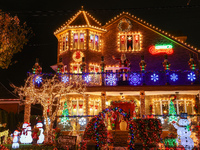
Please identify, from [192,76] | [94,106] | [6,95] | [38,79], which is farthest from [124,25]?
[6,95]

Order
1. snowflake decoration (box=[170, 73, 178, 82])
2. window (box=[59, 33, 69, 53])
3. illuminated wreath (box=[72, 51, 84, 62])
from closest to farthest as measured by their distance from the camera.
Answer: snowflake decoration (box=[170, 73, 178, 82])
illuminated wreath (box=[72, 51, 84, 62])
window (box=[59, 33, 69, 53])

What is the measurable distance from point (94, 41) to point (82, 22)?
6.90 ft

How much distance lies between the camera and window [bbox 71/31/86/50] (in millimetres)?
20125

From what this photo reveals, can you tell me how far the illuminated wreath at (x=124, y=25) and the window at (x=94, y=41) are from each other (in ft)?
7.84

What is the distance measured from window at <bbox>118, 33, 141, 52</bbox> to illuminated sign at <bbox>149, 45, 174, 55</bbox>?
1.31 meters

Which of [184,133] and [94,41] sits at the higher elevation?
[94,41]

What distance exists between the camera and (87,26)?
66.1ft

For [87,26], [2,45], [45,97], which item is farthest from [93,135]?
[87,26]

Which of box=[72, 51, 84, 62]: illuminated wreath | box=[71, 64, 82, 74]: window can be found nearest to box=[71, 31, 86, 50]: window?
box=[72, 51, 84, 62]: illuminated wreath

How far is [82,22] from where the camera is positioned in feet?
67.2

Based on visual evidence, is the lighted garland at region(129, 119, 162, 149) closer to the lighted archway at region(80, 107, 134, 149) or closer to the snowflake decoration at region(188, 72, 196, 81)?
the lighted archway at region(80, 107, 134, 149)

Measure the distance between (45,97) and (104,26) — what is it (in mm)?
9765

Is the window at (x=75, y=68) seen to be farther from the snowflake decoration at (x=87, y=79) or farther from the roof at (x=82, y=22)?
the roof at (x=82, y=22)

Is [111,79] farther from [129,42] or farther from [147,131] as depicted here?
[147,131]
